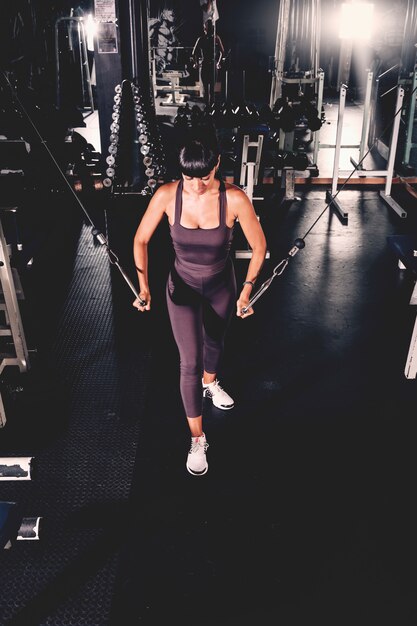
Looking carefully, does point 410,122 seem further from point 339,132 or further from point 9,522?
point 9,522

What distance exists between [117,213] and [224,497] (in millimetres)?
3484

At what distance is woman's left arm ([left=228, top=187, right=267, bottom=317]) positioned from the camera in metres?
2.02

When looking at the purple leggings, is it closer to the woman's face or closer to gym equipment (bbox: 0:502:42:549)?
the woman's face

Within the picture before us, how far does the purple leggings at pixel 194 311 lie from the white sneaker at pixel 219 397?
425 millimetres

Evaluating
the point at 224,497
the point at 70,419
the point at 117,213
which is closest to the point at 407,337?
the point at 224,497

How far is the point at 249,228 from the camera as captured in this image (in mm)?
2098

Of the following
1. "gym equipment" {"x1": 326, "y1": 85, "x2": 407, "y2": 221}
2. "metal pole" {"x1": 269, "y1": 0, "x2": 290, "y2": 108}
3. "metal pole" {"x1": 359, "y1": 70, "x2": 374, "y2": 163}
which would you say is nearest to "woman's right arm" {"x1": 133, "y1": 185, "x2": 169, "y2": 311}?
"gym equipment" {"x1": 326, "y1": 85, "x2": 407, "y2": 221}

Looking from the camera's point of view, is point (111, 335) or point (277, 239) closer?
point (111, 335)

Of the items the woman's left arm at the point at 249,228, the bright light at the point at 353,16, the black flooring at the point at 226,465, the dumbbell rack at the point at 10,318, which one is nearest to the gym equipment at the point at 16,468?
the black flooring at the point at 226,465

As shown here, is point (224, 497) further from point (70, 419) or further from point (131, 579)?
point (70, 419)

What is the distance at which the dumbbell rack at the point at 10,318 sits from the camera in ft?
8.30

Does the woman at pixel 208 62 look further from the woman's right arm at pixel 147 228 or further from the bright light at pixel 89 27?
the woman's right arm at pixel 147 228

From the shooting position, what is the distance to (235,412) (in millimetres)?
2648

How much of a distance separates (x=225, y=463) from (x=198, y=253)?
89 cm
